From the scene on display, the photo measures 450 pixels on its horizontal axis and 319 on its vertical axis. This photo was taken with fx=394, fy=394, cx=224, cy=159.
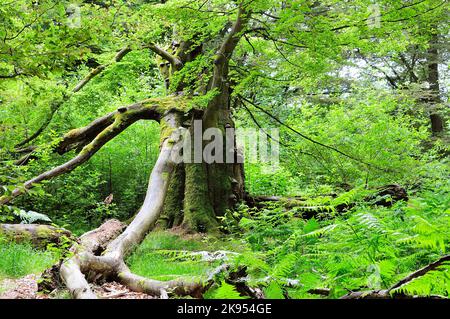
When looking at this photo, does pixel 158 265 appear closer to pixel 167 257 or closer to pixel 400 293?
pixel 167 257

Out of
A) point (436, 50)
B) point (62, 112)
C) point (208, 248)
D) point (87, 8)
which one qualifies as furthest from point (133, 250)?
point (436, 50)

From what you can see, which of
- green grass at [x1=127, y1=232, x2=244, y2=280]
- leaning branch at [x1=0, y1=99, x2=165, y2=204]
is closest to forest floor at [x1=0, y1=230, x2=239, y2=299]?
green grass at [x1=127, y1=232, x2=244, y2=280]

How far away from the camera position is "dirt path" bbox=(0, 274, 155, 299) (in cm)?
377

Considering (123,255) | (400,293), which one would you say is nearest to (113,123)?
(123,255)

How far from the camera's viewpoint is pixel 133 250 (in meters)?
6.30

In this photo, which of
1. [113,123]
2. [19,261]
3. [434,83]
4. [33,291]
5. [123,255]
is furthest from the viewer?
[434,83]

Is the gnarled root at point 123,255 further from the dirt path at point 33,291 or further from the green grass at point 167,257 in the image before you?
the green grass at point 167,257

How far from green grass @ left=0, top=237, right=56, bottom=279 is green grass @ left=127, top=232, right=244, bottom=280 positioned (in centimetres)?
119

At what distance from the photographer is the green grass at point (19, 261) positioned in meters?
4.86

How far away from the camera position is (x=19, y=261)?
5.14 meters

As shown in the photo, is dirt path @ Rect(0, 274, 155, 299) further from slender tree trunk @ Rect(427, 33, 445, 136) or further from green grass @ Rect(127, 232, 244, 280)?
slender tree trunk @ Rect(427, 33, 445, 136)

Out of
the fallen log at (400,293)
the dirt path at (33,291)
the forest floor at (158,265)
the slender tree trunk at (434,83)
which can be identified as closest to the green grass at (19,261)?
the forest floor at (158,265)

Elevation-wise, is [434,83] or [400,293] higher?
[434,83]

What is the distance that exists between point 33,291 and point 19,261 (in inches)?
55.3
